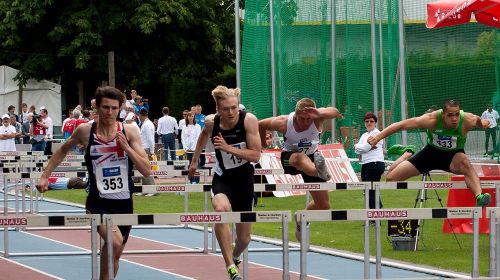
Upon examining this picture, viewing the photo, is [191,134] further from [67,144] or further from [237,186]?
[67,144]

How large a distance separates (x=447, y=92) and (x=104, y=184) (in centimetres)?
2008

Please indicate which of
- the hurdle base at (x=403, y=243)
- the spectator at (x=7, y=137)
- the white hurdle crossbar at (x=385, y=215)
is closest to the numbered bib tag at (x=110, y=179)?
the white hurdle crossbar at (x=385, y=215)

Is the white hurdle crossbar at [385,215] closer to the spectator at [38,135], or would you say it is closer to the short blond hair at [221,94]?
the short blond hair at [221,94]

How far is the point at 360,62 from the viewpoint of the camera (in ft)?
102

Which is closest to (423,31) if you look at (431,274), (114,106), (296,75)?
(296,75)

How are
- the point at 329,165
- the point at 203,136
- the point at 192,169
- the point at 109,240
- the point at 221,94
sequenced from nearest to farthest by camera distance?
the point at 109,240 < the point at 221,94 < the point at 203,136 < the point at 192,169 < the point at 329,165

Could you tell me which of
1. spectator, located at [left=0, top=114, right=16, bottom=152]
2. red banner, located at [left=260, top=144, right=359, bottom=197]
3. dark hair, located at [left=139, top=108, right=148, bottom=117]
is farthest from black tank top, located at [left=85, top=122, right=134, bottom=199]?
spectator, located at [left=0, top=114, right=16, bottom=152]

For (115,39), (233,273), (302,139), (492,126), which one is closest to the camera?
(233,273)

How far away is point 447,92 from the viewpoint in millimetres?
29578

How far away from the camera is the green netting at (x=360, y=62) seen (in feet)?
95.5

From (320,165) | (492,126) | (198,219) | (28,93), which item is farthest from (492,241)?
(28,93)

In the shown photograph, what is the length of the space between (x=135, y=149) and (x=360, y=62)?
21.2 meters

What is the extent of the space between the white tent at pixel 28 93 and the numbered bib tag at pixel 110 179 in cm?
4367

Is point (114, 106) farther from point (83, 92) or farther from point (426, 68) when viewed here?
point (83, 92)
